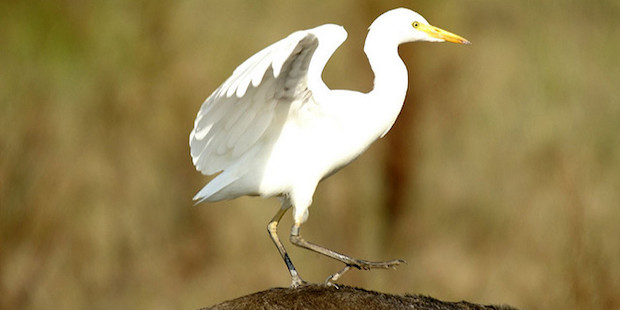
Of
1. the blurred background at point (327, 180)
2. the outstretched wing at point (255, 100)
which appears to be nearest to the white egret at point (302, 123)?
the outstretched wing at point (255, 100)

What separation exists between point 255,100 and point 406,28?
125 centimetres

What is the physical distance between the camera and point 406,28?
8094mm

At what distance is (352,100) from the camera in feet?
26.1

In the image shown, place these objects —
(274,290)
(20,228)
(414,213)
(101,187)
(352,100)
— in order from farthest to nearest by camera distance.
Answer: (414,213) < (101,187) < (20,228) < (352,100) < (274,290)

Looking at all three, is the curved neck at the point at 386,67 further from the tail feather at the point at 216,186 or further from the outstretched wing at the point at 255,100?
the tail feather at the point at 216,186

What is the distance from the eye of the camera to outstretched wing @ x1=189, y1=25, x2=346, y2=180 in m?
7.40

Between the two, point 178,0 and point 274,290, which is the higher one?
point 178,0

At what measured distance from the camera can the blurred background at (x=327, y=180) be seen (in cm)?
1295

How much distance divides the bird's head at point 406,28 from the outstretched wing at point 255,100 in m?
0.36

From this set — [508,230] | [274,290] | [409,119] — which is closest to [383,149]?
[409,119]

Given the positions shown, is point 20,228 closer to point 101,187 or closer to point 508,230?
point 101,187

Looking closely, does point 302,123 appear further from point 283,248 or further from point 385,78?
point 283,248

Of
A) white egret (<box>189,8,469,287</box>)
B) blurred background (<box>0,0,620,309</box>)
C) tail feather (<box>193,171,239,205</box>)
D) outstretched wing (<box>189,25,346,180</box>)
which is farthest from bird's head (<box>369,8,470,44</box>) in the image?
blurred background (<box>0,0,620,309</box>)

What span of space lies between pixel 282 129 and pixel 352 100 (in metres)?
0.59
